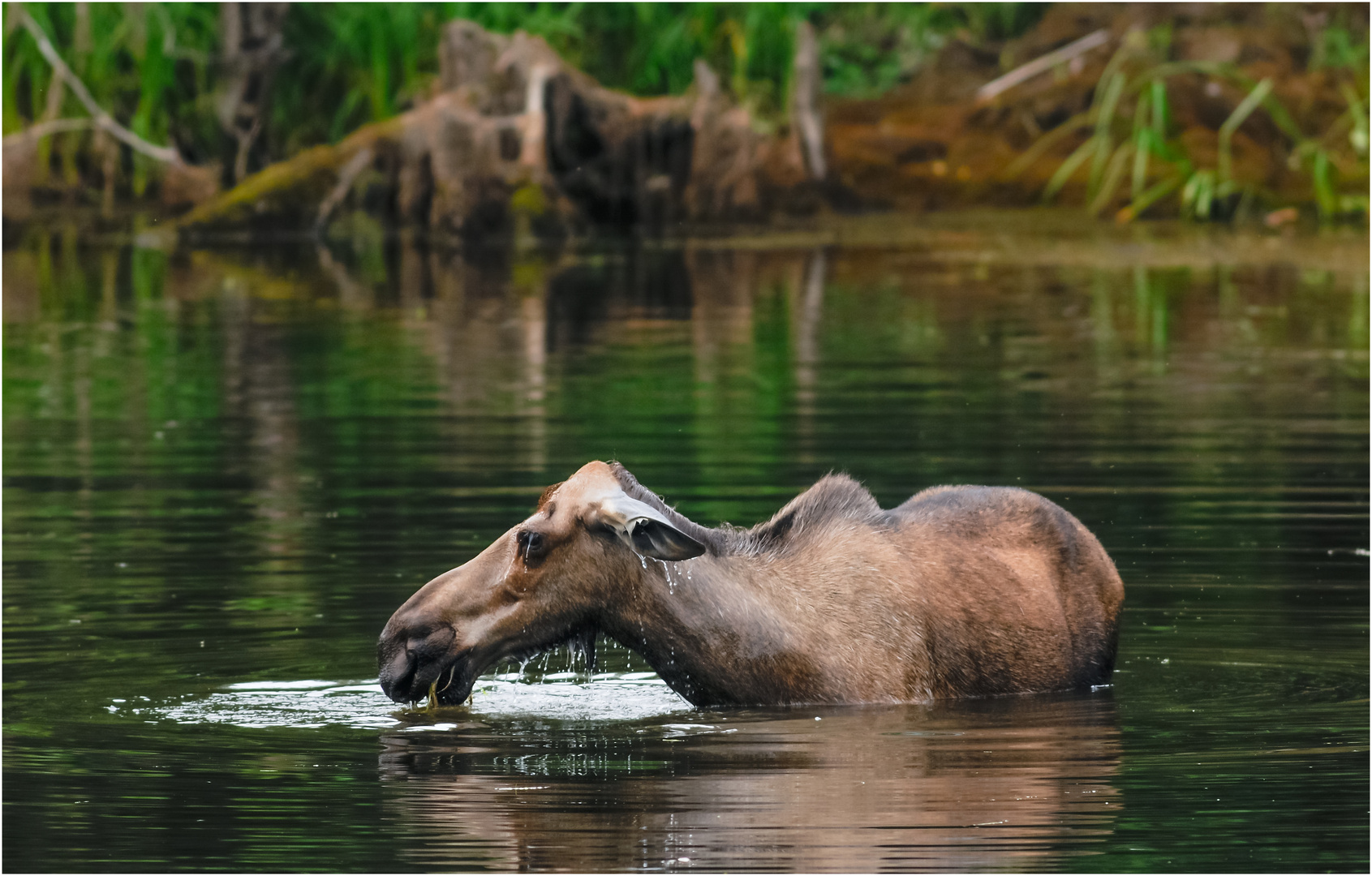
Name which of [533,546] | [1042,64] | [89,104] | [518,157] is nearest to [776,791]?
[533,546]

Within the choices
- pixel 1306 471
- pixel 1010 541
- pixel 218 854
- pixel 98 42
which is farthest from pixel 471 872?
pixel 98 42

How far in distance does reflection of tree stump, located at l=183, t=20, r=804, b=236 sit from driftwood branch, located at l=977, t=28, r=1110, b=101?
3.48 metres

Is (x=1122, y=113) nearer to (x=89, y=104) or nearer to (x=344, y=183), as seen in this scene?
(x=344, y=183)

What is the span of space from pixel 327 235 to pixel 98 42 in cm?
412

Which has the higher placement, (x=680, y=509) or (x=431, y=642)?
(x=431, y=642)

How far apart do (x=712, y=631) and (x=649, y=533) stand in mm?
567

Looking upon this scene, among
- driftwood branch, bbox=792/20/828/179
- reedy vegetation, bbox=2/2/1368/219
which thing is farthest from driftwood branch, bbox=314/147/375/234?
driftwood branch, bbox=792/20/828/179

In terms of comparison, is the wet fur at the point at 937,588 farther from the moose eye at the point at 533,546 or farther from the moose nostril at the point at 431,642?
the moose nostril at the point at 431,642

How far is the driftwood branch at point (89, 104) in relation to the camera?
32281 millimetres

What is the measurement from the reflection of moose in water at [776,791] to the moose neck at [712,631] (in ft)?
0.38

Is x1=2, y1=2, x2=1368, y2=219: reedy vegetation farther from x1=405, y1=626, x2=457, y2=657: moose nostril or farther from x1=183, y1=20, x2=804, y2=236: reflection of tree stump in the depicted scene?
x1=405, y1=626, x2=457, y2=657: moose nostril

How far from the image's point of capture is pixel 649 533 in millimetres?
8430

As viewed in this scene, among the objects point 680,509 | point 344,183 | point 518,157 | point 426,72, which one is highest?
point 426,72

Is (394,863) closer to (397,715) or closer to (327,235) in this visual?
(397,715)
